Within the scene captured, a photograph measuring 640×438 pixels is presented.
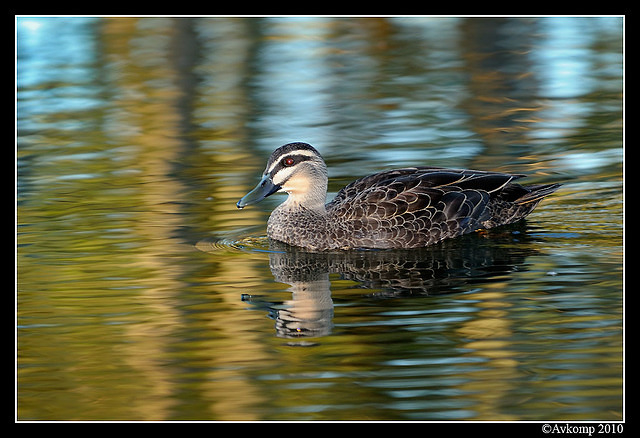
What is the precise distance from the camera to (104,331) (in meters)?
9.84

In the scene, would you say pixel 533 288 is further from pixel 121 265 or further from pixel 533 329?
pixel 121 265

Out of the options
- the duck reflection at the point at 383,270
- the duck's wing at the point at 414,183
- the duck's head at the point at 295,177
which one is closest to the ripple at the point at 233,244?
the duck reflection at the point at 383,270

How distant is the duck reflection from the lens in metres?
10.1

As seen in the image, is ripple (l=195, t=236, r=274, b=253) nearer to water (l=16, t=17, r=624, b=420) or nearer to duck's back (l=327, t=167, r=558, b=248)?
water (l=16, t=17, r=624, b=420)

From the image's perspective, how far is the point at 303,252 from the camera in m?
12.4

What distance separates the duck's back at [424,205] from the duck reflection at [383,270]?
155 mm

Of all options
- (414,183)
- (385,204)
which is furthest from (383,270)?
(414,183)

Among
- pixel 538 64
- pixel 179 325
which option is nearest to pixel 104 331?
pixel 179 325

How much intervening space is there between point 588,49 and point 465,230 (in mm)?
10954

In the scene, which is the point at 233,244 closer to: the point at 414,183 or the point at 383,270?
the point at 383,270

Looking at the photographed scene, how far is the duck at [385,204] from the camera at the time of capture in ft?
39.9

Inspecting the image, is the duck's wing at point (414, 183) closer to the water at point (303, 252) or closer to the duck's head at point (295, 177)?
the duck's head at point (295, 177)

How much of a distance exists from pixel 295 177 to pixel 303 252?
962 mm

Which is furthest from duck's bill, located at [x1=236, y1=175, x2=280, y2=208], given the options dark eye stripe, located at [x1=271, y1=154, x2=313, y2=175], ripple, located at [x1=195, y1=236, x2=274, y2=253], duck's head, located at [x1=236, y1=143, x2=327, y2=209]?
ripple, located at [x1=195, y1=236, x2=274, y2=253]
